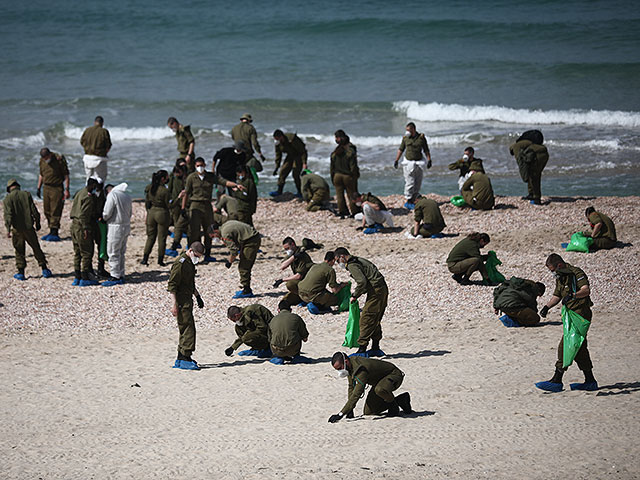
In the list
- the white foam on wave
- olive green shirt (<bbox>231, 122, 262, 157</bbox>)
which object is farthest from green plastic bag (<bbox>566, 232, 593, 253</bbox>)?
the white foam on wave

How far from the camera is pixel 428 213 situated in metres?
16.7

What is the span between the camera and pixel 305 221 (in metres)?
18.8

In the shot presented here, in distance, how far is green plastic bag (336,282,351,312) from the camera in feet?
42.3

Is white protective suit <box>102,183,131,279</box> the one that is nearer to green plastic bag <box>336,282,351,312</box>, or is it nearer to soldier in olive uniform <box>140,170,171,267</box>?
soldier in olive uniform <box>140,170,171,267</box>

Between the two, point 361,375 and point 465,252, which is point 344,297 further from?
point 361,375

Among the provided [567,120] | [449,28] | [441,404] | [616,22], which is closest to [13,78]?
[449,28]

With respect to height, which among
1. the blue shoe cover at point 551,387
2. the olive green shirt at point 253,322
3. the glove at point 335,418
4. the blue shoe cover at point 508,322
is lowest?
the glove at point 335,418

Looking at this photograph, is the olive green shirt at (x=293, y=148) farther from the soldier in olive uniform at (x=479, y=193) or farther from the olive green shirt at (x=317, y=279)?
the olive green shirt at (x=317, y=279)

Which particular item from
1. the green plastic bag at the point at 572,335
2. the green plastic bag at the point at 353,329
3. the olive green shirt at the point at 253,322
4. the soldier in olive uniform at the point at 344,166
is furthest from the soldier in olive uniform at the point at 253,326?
the soldier in olive uniform at the point at 344,166

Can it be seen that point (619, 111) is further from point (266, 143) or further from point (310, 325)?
point (310, 325)

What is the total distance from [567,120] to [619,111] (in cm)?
199

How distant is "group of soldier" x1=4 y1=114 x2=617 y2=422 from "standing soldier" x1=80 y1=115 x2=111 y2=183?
22 mm

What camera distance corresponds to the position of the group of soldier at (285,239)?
31.8ft

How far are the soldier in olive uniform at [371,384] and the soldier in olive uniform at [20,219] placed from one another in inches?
317
